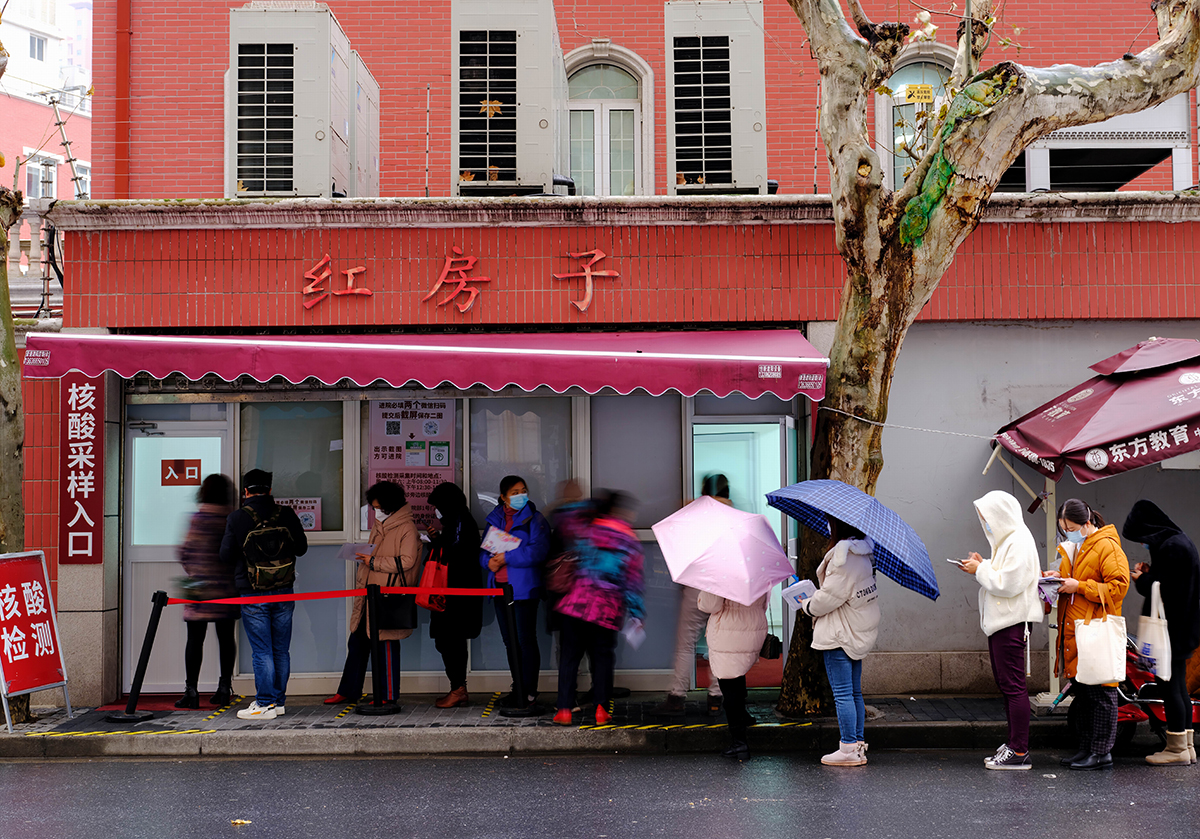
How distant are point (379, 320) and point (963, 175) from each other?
4929 mm

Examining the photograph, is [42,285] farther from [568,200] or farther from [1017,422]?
[1017,422]

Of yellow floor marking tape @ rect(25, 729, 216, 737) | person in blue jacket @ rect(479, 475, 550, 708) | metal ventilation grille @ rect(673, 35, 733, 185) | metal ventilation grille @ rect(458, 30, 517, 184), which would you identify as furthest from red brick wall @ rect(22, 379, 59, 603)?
metal ventilation grille @ rect(673, 35, 733, 185)

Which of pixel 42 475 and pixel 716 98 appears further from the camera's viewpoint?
pixel 716 98

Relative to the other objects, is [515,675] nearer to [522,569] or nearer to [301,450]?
[522,569]

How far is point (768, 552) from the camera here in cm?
678

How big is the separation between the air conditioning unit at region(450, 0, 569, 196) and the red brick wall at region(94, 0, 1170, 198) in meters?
1.48

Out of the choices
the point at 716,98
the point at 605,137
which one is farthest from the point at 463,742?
the point at 605,137

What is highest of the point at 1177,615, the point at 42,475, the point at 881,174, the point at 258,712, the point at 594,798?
the point at 881,174

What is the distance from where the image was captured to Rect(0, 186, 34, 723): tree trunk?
7492 mm

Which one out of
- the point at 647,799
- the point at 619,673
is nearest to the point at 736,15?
the point at 619,673

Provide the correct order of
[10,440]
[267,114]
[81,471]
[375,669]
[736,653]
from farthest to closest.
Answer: [267,114], [81,471], [375,669], [10,440], [736,653]

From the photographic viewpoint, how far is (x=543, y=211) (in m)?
8.62

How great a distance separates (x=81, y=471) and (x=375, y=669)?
3149mm

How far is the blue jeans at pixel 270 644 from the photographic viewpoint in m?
7.77
